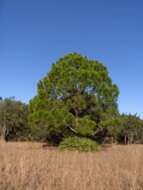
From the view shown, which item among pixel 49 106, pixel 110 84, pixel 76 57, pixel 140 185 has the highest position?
pixel 76 57

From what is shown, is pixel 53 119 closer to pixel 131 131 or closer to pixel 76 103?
pixel 76 103

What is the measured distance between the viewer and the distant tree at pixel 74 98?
21.3 m

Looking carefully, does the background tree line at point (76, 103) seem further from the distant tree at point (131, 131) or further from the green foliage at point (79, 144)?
the distant tree at point (131, 131)

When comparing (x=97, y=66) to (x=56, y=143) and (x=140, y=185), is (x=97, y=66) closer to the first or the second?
(x=56, y=143)

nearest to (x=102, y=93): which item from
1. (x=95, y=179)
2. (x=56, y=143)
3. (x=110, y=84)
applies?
(x=110, y=84)

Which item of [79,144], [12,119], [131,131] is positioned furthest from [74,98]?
[131,131]

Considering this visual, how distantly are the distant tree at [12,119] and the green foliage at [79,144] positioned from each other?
54.0ft

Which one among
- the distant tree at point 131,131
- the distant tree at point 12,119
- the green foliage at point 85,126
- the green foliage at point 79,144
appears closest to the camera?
the green foliage at point 79,144

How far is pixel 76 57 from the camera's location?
23.2 m

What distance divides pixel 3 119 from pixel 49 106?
15.7 m

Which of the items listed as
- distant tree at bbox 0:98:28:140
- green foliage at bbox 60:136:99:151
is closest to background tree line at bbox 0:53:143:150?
green foliage at bbox 60:136:99:151

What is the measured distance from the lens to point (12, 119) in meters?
36.7

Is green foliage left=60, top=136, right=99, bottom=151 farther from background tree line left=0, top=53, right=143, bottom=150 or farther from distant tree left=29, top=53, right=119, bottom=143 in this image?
distant tree left=29, top=53, right=119, bottom=143

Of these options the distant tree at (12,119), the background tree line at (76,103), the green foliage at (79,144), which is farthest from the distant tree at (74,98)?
the distant tree at (12,119)
